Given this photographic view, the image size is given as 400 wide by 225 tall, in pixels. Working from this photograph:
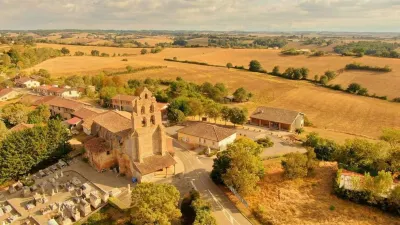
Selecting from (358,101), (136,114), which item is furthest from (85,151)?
(358,101)

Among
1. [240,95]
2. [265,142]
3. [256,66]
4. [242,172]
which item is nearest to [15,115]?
[242,172]

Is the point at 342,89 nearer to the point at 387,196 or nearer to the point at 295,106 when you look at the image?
the point at 295,106

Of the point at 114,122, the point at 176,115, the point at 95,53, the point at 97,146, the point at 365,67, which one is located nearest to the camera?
the point at 97,146

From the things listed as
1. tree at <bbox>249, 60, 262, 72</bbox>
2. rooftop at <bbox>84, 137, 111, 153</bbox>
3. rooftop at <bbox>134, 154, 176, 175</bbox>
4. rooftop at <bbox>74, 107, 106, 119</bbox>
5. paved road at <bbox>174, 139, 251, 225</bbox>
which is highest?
tree at <bbox>249, 60, 262, 72</bbox>

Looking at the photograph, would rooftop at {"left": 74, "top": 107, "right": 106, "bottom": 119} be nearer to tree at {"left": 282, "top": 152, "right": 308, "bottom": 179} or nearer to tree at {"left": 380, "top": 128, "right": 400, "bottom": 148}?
tree at {"left": 282, "top": 152, "right": 308, "bottom": 179}

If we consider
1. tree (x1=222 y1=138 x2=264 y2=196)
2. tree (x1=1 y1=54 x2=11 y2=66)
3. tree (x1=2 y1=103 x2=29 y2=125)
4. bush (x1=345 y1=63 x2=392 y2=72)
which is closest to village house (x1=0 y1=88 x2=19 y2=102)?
tree (x1=2 y1=103 x2=29 y2=125)

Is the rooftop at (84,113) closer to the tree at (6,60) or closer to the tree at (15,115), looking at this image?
the tree at (15,115)

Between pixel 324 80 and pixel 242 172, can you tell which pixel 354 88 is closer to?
pixel 324 80
